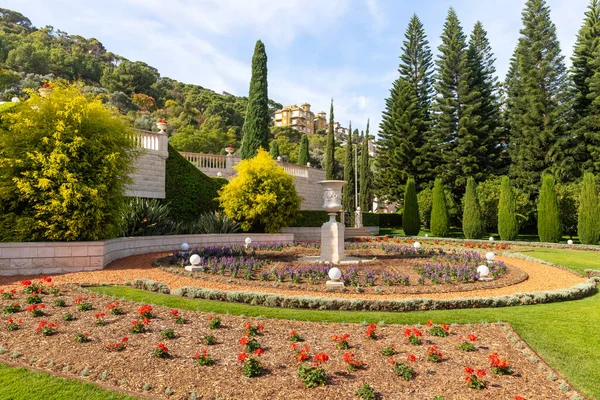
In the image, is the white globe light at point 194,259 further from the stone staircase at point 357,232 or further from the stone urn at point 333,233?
the stone staircase at point 357,232

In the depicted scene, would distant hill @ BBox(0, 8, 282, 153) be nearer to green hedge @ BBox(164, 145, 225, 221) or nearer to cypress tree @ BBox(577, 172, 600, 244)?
green hedge @ BBox(164, 145, 225, 221)

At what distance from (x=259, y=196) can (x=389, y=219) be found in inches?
649

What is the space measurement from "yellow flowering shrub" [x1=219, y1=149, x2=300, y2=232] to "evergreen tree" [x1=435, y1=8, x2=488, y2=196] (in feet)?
51.6

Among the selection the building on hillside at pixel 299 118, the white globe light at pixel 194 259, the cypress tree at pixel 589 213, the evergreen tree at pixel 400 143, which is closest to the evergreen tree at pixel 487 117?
the evergreen tree at pixel 400 143

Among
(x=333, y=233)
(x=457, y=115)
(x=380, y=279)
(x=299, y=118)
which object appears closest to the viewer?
(x=380, y=279)

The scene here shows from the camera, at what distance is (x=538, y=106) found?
2336 centimetres

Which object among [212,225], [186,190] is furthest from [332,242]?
[186,190]

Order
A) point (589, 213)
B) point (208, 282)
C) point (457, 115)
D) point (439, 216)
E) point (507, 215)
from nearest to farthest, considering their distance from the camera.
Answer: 1. point (208, 282)
2. point (589, 213)
3. point (507, 215)
4. point (439, 216)
5. point (457, 115)

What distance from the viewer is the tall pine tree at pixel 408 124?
93.6ft

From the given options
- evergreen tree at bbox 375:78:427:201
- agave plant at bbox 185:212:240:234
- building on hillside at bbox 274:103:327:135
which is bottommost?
agave plant at bbox 185:212:240:234

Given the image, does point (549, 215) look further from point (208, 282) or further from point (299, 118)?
point (299, 118)

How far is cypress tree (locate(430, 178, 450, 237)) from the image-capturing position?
2135 cm

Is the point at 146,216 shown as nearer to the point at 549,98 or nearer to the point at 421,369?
the point at 421,369

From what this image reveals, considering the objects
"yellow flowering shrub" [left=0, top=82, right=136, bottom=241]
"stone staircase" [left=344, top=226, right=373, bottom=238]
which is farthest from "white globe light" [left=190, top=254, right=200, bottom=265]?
"stone staircase" [left=344, top=226, right=373, bottom=238]
